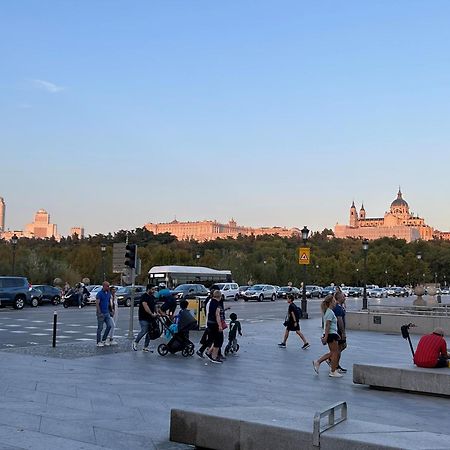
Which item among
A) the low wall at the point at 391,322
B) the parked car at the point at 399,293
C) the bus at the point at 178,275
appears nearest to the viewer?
the low wall at the point at 391,322

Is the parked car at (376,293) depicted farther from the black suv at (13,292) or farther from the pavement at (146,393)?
the pavement at (146,393)

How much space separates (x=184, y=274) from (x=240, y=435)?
60817mm

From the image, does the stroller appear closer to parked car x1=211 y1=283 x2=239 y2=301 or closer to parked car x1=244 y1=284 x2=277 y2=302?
parked car x1=211 y1=283 x2=239 y2=301

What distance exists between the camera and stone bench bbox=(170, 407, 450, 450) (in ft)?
21.5

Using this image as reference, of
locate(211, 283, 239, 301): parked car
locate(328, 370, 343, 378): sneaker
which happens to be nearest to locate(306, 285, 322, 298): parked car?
locate(211, 283, 239, 301): parked car

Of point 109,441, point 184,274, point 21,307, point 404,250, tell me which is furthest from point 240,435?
point 404,250

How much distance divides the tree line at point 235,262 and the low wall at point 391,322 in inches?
1776

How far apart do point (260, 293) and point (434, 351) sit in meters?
54.2

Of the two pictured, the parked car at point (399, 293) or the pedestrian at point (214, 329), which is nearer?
the pedestrian at point (214, 329)

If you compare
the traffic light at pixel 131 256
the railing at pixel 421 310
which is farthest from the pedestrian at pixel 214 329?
the railing at pixel 421 310

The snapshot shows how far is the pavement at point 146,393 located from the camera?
863 centimetres

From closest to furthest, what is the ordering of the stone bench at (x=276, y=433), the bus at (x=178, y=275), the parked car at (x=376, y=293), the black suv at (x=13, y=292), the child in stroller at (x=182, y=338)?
the stone bench at (x=276, y=433) < the child in stroller at (x=182, y=338) < the black suv at (x=13, y=292) < the bus at (x=178, y=275) < the parked car at (x=376, y=293)

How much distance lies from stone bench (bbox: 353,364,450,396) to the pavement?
0.62ft

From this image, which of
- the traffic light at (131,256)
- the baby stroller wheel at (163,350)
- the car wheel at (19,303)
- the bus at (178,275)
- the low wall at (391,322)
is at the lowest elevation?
the car wheel at (19,303)
